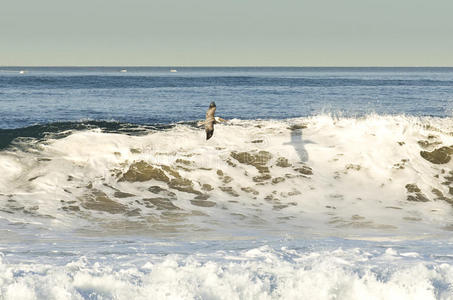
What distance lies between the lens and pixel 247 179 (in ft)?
52.4

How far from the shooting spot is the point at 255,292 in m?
8.60

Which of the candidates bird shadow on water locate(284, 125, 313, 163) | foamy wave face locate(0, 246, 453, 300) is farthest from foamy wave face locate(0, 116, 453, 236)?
foamy wave face locate(0, 246, 453, 300)

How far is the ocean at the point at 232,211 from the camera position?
8.83 metres

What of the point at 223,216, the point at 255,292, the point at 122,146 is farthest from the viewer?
the point at 122,146

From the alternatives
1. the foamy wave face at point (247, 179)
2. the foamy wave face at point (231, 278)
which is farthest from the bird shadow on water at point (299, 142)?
the foamy wave face at point (231, 278)

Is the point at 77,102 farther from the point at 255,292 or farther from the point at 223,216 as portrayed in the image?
the point at 255,292

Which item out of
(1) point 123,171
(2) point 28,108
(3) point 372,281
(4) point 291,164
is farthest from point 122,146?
(2) point 28,108

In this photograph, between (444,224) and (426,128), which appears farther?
(426,128)

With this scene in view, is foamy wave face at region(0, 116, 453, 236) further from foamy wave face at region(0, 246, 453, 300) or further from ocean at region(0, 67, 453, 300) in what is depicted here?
foamy wave face at region(0, 246, 453, 300)

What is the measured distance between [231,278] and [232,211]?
5.05 m

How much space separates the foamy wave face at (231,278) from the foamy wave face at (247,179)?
247 centimetres

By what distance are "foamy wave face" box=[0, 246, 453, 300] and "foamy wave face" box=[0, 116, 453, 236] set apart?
2465 millimetres

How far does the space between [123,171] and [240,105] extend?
1084 inches

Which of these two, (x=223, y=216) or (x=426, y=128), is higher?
(x=426, y=128)
